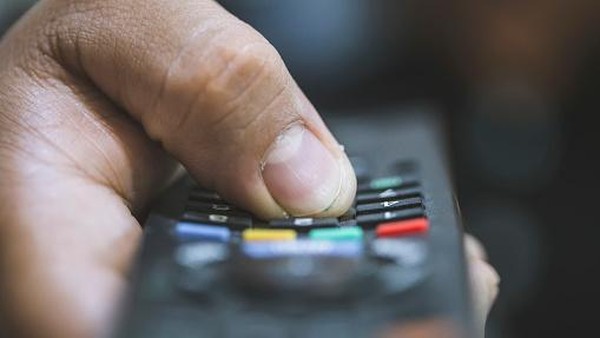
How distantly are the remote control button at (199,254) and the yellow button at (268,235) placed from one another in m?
0.02

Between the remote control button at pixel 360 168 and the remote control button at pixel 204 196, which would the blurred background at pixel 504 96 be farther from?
the remote control button at pixel 204 196

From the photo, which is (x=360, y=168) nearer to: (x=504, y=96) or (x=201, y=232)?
(x=201, y=232)

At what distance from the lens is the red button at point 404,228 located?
50 cm

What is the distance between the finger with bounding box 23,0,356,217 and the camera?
0.55 meters

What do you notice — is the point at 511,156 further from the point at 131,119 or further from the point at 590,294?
the point at 131,119

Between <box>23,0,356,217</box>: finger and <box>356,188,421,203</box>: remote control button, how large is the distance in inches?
0.4

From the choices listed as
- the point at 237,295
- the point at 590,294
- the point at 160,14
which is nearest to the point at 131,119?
the point at 160,14

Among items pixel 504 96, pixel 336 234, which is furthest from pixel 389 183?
pixel 504 96

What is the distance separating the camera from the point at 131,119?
2.00 ft

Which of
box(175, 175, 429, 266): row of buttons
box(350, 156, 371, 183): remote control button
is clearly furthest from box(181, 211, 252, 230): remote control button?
box(350, 156, 371, 183): remote control button

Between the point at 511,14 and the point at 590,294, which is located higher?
the point at 511,14

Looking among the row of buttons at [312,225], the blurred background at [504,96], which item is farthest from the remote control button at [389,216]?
the blurred background at [504,96]

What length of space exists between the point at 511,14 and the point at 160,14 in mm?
806

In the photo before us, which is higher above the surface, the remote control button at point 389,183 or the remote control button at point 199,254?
the remote control button at point 389,183
